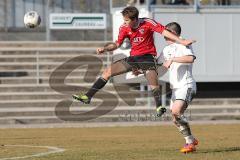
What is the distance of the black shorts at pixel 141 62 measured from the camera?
47.4 feet

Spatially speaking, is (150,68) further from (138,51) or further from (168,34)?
(168,34)

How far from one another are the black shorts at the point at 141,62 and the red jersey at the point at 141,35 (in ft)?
0.28

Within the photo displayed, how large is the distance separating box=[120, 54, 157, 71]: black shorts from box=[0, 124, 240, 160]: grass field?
4.57 feet

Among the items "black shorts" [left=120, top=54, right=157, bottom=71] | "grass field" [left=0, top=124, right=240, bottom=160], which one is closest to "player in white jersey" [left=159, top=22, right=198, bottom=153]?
"grass field" [left=0, top=124, right=240, bottom=160]

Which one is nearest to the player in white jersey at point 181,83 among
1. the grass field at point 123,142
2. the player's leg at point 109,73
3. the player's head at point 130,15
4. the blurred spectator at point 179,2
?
the grass field at point 123,142

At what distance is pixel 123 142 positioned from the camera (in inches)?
622

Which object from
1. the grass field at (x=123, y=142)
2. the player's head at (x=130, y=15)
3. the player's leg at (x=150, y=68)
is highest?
the player's head at (x=130, y=15)

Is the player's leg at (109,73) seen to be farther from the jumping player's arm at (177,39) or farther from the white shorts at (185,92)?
the white shorts at (185,92)

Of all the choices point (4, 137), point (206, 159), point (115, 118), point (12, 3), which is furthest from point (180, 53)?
point (12, 3)

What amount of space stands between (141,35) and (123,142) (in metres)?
2.45

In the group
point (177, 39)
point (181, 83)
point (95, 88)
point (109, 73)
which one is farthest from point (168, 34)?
point (95, 88)

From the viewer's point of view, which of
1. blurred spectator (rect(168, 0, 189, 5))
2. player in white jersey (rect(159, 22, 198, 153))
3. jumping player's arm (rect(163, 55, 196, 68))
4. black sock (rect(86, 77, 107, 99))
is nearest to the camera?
jumping player's arm (rect(163, 55, 196, 68))

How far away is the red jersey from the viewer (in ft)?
47.0

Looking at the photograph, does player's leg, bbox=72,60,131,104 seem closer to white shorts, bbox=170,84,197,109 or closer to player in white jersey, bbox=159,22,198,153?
player in white jersey, bbox=159,22,198,153
